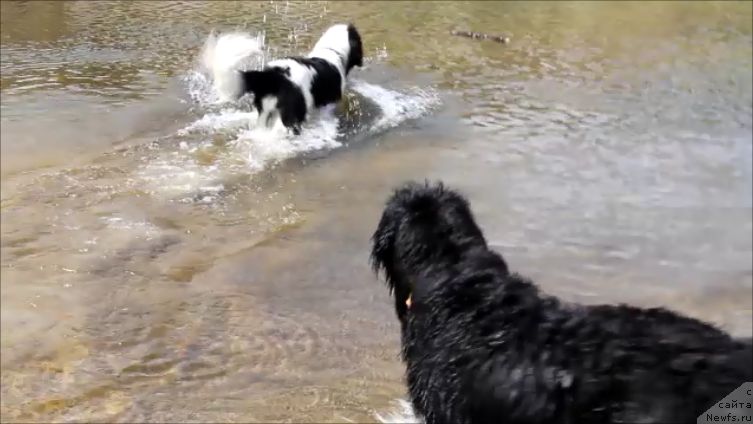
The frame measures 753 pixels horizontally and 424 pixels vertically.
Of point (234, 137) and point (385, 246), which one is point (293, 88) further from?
point (385, 246)

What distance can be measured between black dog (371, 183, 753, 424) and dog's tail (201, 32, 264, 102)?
9.79 ft

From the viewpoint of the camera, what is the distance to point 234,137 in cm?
502

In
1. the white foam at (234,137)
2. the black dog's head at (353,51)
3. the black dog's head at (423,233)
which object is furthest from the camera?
the black dog's head at (353,51)

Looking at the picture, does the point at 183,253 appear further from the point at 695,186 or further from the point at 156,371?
the point at 695,186

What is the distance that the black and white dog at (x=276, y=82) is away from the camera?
494 centimetres

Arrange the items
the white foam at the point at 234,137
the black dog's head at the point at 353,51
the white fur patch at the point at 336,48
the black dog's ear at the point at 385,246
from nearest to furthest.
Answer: the black dog's ear at the point at 385,246
the white foam at the point at 234,137
the white fur patch at the point at 336,48
the black dog's head at the point at 353,51

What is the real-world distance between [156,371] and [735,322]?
2693 mm

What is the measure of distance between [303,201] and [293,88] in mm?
1272

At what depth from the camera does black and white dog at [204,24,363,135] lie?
4.94 m

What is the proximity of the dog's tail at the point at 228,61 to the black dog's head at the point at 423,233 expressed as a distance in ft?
9.79

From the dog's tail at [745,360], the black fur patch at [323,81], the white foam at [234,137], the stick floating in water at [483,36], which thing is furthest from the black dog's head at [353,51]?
the dog's tail at [745,360]

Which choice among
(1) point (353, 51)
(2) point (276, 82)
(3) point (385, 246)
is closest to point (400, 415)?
(3) point (385, 246)

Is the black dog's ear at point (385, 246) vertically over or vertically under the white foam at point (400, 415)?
over

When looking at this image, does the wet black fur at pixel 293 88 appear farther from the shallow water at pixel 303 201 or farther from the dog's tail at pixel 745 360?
the dog's tail at pixel 745 360
